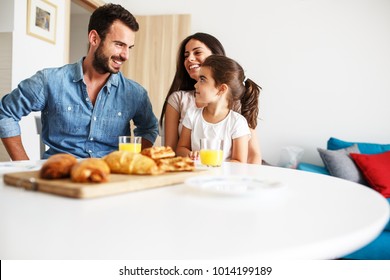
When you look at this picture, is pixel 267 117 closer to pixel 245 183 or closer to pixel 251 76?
pixel 251 76

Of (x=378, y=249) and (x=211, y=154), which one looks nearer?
(x=211, y=154)

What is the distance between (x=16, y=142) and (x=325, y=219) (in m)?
1.57

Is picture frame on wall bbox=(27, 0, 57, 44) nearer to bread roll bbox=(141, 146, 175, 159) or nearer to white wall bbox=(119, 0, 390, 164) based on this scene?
white wall bbox=(119, 0, 390, 164)

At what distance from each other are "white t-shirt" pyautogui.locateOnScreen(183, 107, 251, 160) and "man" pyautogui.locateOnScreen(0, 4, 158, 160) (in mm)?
271

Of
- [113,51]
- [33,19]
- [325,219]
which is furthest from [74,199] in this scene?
[33,19]

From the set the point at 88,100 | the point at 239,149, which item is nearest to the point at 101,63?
the point at 88,100

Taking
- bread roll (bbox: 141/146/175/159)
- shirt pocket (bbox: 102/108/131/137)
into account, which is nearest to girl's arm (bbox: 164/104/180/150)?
shirt pocket (bbox: 102/108/131/137)

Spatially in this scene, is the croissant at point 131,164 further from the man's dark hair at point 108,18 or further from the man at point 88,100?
the man's dark hair at point 108,18

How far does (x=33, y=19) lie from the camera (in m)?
2.95

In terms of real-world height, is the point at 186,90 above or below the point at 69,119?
above

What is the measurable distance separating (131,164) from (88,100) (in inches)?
44.0

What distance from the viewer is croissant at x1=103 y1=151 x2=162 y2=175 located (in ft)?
2.87

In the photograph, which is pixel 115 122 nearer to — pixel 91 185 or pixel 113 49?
pixel 113 49

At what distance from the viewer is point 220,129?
1906mm
